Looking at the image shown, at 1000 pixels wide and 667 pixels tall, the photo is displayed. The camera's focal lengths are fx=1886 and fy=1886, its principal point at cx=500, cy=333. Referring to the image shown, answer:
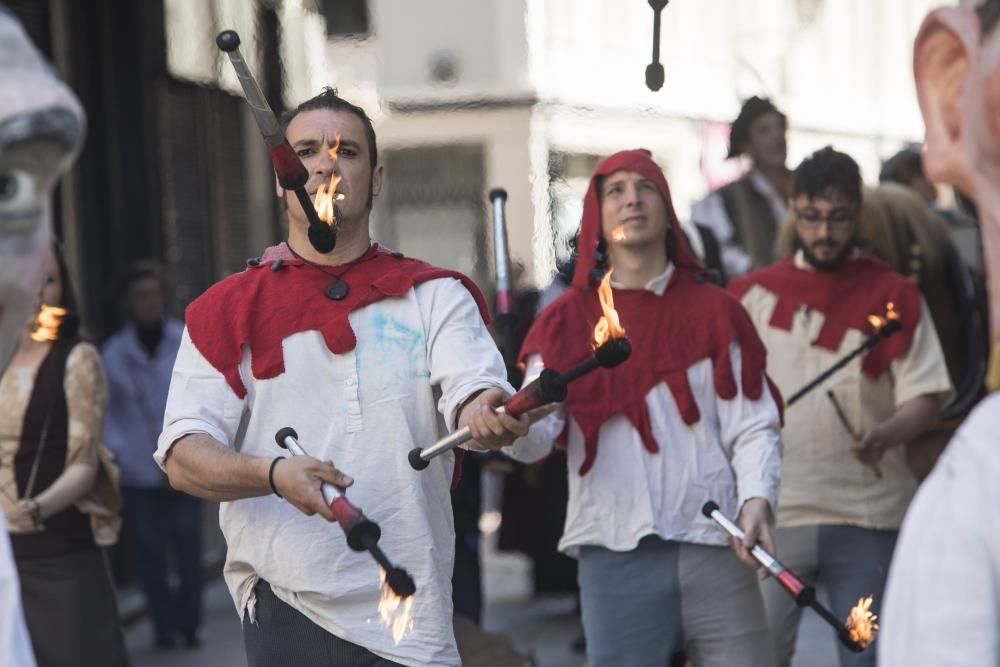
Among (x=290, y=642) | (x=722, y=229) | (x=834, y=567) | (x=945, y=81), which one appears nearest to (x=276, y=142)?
(x=290, y=642)

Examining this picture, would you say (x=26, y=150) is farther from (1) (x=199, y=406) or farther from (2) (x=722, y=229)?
(2) (x=722, y=229)

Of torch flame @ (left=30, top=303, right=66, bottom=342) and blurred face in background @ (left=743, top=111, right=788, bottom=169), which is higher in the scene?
blurred face in background @ (left=743, top=111, right=788, bottom=169)

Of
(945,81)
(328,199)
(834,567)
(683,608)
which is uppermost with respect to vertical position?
(945,81)

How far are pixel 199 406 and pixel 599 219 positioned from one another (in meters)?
1.61

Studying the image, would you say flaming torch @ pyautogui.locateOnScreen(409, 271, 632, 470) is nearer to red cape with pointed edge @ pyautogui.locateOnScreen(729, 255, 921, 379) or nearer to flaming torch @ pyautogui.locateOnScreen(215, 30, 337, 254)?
flaming torch @ pyautogui.locateOnScreen(215, 30, 337, 254)

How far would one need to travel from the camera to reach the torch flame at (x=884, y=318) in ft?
19.0

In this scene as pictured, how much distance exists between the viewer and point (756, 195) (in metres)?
7.76

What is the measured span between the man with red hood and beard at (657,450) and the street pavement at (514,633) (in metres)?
2.66

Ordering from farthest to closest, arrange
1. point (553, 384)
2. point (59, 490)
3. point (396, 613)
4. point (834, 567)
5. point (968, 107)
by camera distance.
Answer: point (59, 490) → point (834, 567) → point (396, 613) → point (553, 384) → point (968, 107)

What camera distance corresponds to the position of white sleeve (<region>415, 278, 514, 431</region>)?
3.95m

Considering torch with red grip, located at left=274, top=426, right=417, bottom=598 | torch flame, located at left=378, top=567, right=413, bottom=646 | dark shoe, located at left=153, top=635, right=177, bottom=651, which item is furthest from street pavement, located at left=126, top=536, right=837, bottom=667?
torch with red grip, located at left=274, top=426, right=417, bottom=598

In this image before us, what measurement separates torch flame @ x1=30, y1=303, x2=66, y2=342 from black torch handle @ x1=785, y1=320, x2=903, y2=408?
7.97 ft

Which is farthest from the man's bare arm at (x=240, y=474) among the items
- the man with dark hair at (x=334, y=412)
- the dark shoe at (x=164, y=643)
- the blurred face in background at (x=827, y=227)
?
the dark shoe at (x=164, y=643)

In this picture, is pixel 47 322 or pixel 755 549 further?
pixel 47 322
